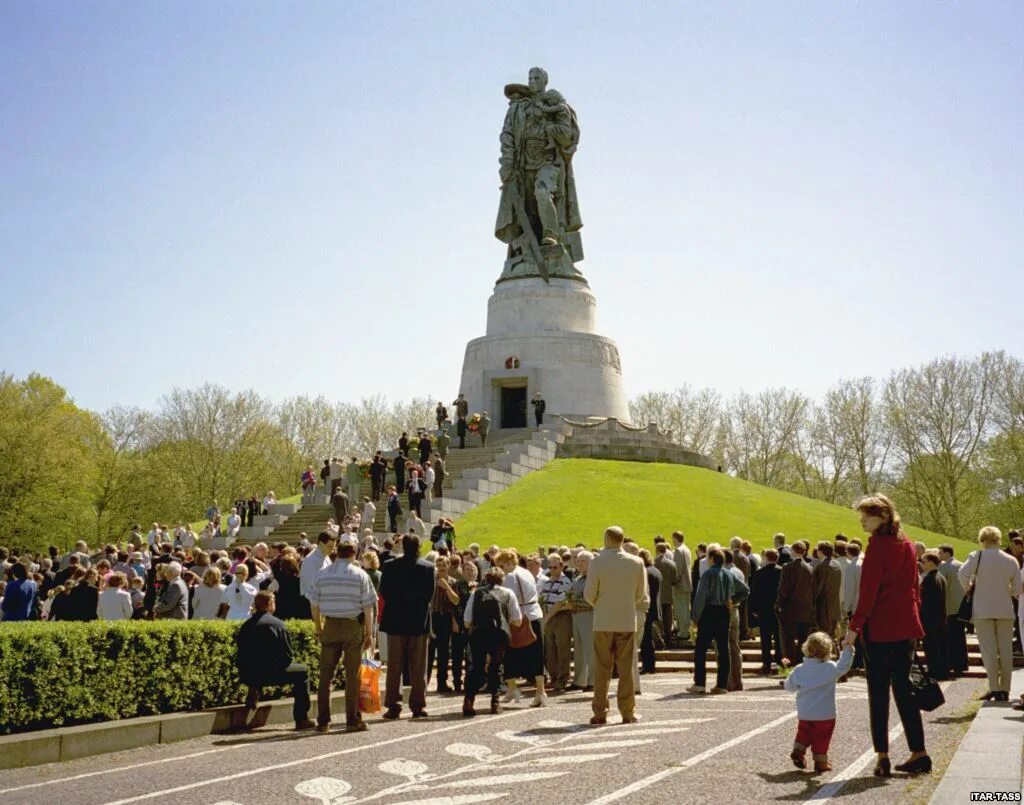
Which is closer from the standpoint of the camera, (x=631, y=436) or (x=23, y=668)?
(x=23, y=668)

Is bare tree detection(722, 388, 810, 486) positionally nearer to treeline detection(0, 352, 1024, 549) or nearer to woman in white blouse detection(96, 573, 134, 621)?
treeline detection(0, 352, 1024, 549)

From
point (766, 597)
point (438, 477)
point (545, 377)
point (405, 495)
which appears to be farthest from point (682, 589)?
point (545, 377)

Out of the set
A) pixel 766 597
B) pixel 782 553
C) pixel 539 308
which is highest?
pixel 539 308

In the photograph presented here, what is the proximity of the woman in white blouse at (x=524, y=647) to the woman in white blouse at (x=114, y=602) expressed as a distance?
448cm

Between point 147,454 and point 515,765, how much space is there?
166 ft

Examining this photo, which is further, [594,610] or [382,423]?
[382,423]

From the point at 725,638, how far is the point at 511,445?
81.7 ft

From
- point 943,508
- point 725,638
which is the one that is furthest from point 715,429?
point 725,638

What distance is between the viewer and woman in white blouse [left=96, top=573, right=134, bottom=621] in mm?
13164

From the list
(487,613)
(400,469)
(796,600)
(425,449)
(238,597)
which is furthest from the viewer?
(425,449)

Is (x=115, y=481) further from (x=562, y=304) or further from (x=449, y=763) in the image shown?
(x=449, y=763)

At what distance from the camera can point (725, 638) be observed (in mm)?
13344

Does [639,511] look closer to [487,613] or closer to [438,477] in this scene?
[438,477]

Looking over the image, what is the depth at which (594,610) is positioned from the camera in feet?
38.2
